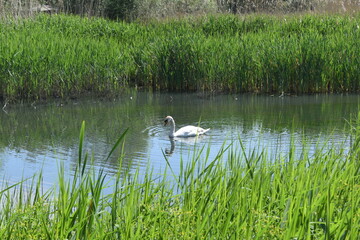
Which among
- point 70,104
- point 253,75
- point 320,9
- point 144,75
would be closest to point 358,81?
point 253,75

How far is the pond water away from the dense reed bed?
440 millimetres

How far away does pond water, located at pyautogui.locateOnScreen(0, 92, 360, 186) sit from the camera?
8.60 metres

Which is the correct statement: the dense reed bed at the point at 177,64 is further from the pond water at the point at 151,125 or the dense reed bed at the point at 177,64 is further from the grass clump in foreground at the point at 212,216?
the grass clump in foreground at the point at 212,216

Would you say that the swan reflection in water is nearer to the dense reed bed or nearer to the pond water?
the pond water

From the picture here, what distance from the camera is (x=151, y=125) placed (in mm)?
11297

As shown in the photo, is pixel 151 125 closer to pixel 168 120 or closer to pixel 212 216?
pixel 168 120

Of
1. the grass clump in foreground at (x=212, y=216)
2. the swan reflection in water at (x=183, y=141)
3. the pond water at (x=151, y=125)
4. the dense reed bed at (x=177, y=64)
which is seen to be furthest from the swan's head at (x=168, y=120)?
the grass clump in foreground at (x=212, y=216)

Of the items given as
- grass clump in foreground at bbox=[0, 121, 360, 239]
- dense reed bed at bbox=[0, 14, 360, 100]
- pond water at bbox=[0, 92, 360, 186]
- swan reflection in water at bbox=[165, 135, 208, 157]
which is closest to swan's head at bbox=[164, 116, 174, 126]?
pond water at bbox=[0, 92, 360, 186]

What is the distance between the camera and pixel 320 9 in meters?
25.2

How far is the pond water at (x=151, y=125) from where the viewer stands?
339 inches

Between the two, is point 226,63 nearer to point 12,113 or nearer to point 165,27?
point 12,113

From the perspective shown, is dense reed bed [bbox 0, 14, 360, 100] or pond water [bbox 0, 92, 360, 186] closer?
pond water [bbox 0, 92, 360, 186]

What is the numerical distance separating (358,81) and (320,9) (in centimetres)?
1118

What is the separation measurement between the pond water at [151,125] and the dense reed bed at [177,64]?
44 cm
